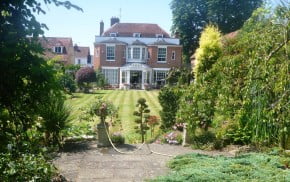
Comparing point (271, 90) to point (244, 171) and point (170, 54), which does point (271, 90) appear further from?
point (170, 54)

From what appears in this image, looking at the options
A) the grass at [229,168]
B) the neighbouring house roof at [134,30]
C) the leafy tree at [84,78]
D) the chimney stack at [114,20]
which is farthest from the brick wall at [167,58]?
the grass at [229,168]

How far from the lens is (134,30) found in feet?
165

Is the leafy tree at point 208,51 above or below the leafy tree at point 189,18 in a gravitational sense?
below

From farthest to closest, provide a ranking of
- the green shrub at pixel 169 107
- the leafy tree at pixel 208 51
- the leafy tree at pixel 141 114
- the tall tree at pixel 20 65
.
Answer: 1. the leafy tree at pixel 208 51
2. the green shrub at pixel 169 107
3. the leafy tree at pixel 141 114
4. the tall tree at pixel 20 65

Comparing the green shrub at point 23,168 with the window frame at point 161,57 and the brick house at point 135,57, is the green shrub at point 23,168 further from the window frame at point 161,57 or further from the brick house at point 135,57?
the window frame at point 161,57

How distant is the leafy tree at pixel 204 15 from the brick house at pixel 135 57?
9.31 feet

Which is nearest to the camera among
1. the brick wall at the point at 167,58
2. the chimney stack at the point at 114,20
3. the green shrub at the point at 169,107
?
the green shrub at the point at 169,107

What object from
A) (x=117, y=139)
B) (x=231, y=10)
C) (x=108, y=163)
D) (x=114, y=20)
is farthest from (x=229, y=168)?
(x=114, y=20)

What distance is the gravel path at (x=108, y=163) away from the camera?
6.94 m

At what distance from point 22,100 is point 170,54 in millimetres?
45440

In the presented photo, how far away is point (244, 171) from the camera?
264 inches

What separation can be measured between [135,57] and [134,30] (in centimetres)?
421

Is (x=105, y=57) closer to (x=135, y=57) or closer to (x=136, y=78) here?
(x=135, y=57)

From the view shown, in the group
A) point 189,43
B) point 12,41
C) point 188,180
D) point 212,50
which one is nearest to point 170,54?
point 189,43
